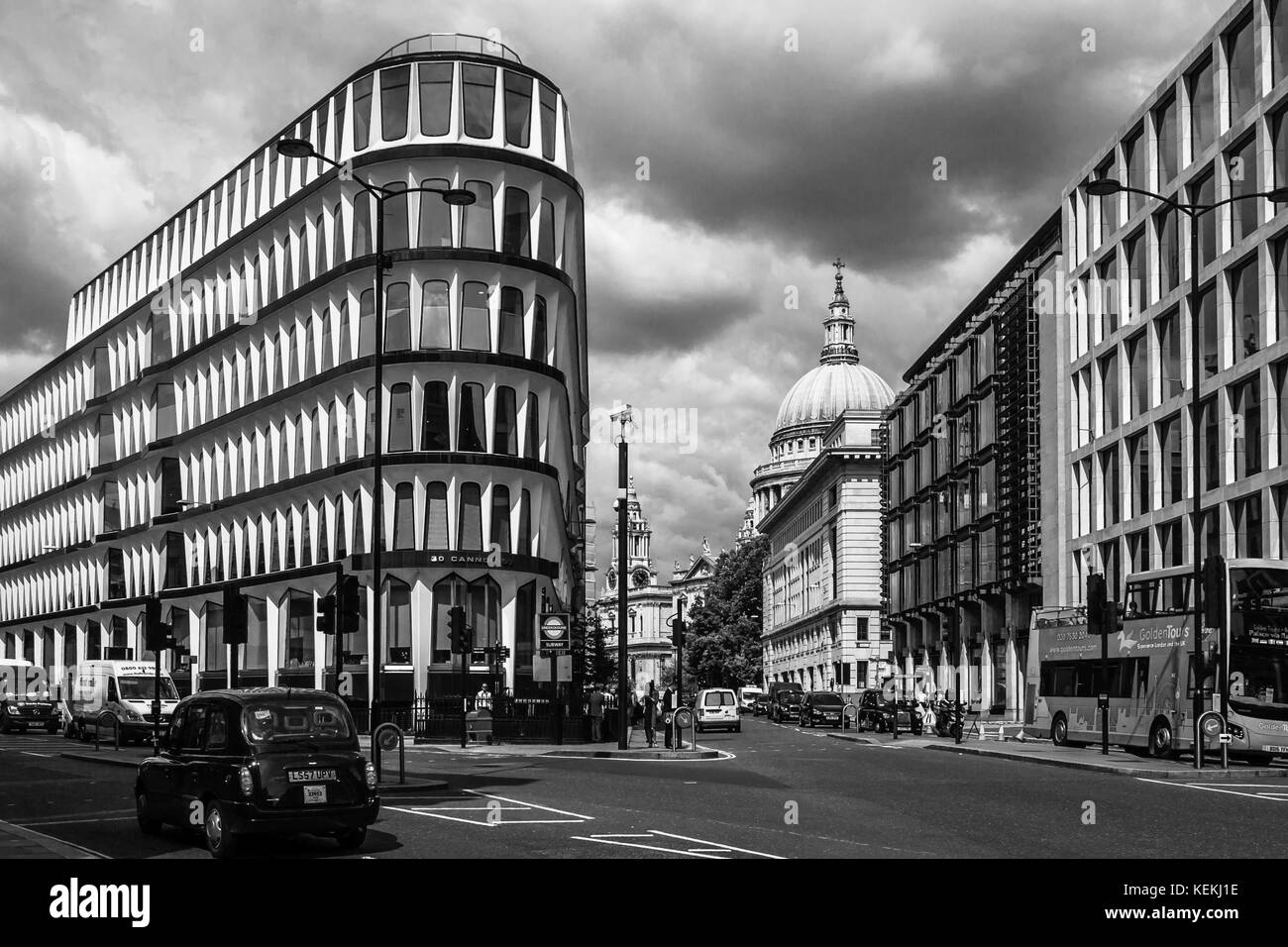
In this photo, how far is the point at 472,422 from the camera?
183 feet

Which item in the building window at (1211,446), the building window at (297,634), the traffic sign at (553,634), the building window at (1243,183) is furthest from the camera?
Answer: the building window at (297,634)

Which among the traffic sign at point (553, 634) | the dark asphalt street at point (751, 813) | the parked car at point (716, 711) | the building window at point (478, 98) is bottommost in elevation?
the parked car at point (716, 711)

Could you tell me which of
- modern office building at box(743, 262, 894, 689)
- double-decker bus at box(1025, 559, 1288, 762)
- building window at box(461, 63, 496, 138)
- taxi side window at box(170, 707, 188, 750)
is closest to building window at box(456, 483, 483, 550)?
building window at box(461, 63, 496, 138)

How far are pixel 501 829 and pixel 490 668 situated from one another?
122 feet

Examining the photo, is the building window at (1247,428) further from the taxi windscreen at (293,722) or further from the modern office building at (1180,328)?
the taxi windscreen at (293,722)

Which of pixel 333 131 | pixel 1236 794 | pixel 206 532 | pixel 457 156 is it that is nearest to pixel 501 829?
pixel 1236 794

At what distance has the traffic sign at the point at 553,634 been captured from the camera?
Answer: 40.3 meters

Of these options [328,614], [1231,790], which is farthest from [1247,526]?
[328,614]

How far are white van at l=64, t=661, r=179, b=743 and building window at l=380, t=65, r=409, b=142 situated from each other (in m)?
21.0

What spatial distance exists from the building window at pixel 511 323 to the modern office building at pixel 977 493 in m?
24.8

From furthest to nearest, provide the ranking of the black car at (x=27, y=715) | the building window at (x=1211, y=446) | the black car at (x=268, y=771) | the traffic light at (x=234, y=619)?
the black car at (x=27, y=715) → the building window at (x=1211, y=446) → the traffic light at (x=234, y=619) → the black car at (x=268, y=771)

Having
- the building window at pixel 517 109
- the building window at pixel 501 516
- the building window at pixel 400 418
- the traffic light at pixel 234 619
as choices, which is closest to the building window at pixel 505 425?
the building window at pixel 501 516

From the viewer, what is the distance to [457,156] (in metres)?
55.5
